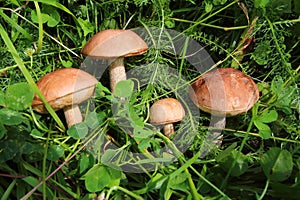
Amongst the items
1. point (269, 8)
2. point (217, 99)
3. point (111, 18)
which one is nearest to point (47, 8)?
point (111, 18)

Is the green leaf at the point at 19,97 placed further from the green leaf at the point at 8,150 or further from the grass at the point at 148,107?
the green leaf at the point at 8,150

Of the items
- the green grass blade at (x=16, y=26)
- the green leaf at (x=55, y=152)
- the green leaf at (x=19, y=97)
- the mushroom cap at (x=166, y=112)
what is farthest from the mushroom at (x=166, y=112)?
the green grass blade at (x=16, y=26)

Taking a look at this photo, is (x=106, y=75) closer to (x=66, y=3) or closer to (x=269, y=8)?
(x=66, y=3)

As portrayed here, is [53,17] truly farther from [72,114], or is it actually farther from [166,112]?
[166,112]

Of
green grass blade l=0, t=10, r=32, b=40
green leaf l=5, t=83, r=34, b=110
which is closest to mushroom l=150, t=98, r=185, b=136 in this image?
green leaf l=5, t=83, r=34, b=110

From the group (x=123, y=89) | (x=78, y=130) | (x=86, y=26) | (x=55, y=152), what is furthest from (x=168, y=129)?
(x=86, y=26)

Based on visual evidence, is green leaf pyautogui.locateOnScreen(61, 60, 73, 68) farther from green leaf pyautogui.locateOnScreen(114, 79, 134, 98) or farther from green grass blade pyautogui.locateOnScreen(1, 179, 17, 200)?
green grass blade pyautogui.locateOnScreen(1, 179, 17, 200)
